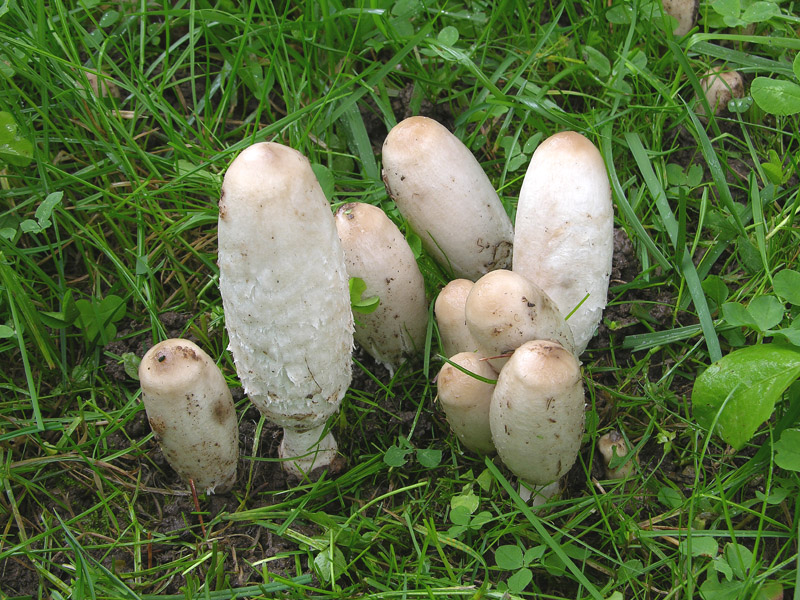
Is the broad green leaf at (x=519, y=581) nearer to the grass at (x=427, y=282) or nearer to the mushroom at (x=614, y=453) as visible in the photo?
the grass at (x=427, y=282)

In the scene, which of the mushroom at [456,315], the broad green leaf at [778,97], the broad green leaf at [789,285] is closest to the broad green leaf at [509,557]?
the mushroom at [456,315]

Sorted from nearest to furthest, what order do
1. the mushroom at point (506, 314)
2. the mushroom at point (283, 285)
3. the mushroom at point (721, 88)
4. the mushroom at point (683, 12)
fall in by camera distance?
the mushroom at point (283, 285), the mushroom at point (506, 314), the mushroom at point (721, 88), the mushroom at point (683, 12)

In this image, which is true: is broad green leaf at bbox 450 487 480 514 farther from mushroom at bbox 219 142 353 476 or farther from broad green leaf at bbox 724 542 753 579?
broad green leaf at bbox 724 542 753 579

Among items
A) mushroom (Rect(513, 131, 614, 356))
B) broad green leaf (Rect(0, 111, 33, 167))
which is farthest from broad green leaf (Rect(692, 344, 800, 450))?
broad green leaf (Rect(0, 111, 33, 167))

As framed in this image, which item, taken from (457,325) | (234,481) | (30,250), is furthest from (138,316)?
(457,325)

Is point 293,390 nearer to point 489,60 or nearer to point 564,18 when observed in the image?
point 489,60

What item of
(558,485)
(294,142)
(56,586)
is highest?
(294,142)
